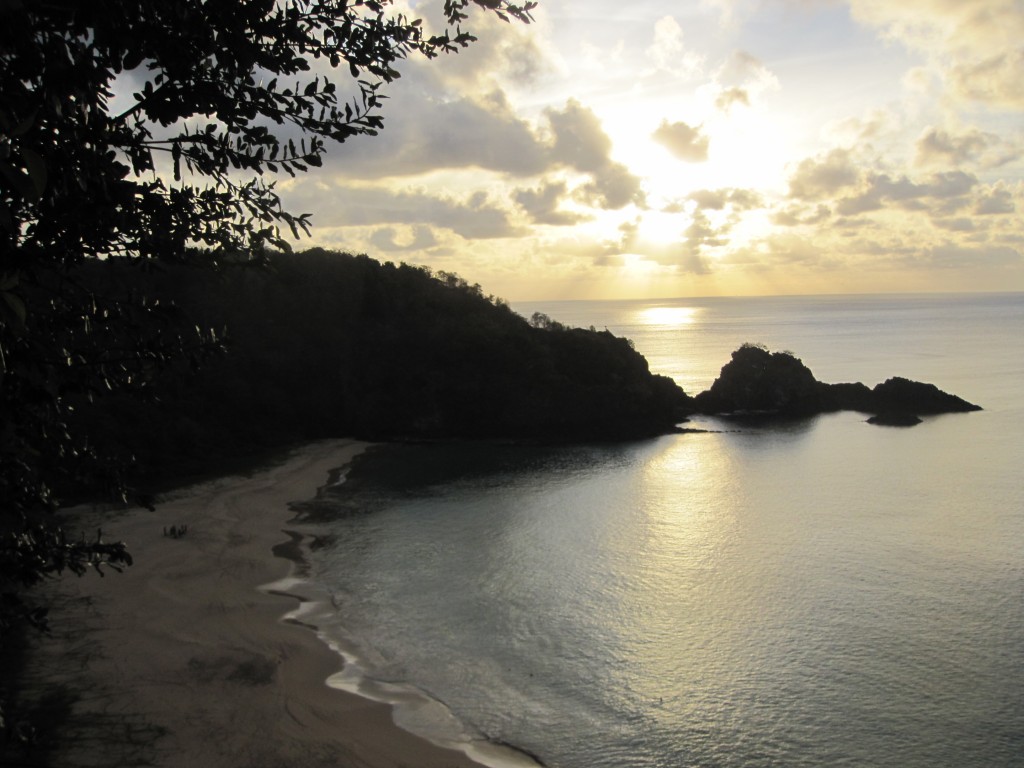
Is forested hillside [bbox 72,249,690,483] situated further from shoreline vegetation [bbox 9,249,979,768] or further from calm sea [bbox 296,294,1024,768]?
calm sea [bbox 296,294,1024,768]

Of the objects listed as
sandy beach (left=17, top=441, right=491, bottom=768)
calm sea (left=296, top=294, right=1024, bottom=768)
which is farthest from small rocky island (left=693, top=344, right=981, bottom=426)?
sandy beach (left=17, top=441, right=491, bottom=768)

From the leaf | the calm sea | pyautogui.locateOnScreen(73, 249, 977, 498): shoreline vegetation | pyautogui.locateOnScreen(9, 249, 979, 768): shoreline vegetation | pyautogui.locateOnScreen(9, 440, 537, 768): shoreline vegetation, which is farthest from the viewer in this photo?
pyautogui.locateOnScreen(73, 249, 977, 498): shoreline vegetation

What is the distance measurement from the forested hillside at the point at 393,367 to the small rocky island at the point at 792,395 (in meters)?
7.49

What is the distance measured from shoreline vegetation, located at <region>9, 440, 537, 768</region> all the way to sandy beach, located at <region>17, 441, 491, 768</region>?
0.12 ft

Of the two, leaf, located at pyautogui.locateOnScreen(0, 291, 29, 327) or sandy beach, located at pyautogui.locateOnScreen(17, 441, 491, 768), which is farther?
sandy beach, located at pyautogui.locateOnScreen(17, 441, 491, 768)

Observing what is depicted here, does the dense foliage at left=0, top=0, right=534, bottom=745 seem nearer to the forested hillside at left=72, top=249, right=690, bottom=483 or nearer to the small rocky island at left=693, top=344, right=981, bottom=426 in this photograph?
the forested hillside at left=72, top=249, right=690, bottom=483

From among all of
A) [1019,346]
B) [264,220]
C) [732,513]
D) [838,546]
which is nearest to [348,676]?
[264,220]

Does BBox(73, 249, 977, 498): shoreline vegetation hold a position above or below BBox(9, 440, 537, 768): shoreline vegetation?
above

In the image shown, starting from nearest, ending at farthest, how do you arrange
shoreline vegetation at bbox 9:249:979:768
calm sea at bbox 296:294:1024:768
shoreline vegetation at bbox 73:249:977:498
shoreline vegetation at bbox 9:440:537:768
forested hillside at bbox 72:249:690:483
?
shoreline vegetation at bbox 9:440:537:768, shoreline vegetation at bbox 9:249:979:768, calm sea at bbox 296:294:1024:768, shoreline vegetation at bbox 73:249:977:498, forested hillside at bbox 72:249:690:483

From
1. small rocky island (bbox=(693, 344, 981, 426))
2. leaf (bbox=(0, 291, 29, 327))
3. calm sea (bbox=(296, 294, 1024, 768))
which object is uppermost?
leaf (bbox=(0, 291, 29, 327))

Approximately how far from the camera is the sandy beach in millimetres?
13750

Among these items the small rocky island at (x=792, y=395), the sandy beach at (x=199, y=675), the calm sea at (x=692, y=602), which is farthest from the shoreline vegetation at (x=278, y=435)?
the calm sea at (x=692, y=602)

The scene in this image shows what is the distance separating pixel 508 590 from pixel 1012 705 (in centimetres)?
1327

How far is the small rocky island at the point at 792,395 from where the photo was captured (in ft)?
206
